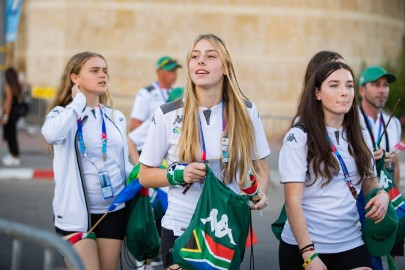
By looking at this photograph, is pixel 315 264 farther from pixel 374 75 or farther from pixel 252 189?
pixel 374 75

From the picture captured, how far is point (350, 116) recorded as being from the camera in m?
5.62

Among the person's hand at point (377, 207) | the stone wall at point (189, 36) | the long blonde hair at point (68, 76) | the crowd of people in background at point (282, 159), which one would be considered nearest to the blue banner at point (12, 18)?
the stone wall at point (189, 36)

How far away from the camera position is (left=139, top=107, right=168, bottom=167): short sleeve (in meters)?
5.29

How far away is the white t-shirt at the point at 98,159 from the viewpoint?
6266 millimetres

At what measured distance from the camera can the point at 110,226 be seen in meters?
6.29

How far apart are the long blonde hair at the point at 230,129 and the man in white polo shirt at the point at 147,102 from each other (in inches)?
167

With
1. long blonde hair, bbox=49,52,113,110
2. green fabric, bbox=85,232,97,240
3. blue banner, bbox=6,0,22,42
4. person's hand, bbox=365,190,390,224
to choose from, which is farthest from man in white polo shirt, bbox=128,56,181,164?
blue banner, bbox=6,0,22,42

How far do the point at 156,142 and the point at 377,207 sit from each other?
4.58 ft

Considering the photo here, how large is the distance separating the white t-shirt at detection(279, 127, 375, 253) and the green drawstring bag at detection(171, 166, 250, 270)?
1.91 ft

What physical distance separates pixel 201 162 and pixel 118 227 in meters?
1.44

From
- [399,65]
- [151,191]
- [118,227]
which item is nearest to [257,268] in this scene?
[151,191]

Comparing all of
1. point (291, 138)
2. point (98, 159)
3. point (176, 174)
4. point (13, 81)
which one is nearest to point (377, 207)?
point (291, 138)

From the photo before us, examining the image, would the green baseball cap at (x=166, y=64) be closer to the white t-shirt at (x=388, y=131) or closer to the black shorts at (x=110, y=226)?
the white t-shirt at (x=388, y=131)

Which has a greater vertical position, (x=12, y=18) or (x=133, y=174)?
(x=12, y=18)
